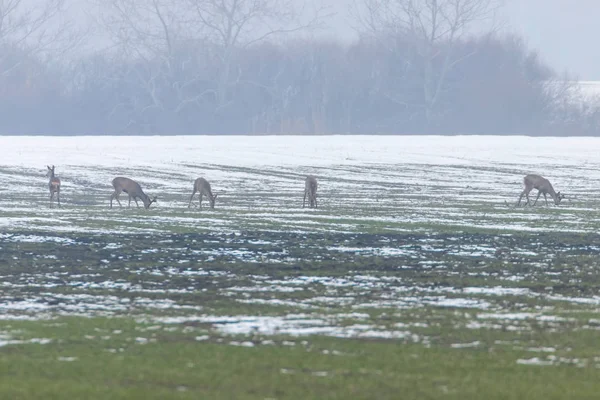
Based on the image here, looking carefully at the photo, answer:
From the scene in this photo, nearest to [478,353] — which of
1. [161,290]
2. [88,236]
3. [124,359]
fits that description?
[124,359]

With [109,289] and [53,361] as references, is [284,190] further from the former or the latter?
[53,361]

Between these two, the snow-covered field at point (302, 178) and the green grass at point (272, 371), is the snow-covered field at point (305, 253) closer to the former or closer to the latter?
the snow-covered field at point (302, 178)

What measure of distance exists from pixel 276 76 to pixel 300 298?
86.7 meters

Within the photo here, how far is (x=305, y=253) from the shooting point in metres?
21.1

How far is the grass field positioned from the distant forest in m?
57.3

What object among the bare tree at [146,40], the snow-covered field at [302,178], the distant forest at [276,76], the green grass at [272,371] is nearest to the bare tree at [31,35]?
the distant forest at [276,76]

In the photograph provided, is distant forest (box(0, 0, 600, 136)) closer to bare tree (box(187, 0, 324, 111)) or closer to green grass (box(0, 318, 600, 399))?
bare tree (box(187, 0, 324, 111))

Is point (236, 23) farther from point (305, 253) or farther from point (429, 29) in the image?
point (305, 253)

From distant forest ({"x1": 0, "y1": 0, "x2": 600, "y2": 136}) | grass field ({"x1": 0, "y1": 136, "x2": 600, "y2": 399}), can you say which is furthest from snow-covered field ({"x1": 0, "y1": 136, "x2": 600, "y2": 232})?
distant forest ({"x1": 0, "y1": 0, "x2": 600, "y2": 136})

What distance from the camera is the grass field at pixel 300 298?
10078 millimetres

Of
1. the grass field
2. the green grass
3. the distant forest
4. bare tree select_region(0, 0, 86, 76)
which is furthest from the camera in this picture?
bare tree select_region(0, 0, 86, 76)

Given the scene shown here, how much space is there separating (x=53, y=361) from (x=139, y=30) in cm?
9363

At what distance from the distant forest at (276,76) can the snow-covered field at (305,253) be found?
44600 millimetres

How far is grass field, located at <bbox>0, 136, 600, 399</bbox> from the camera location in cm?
1008
